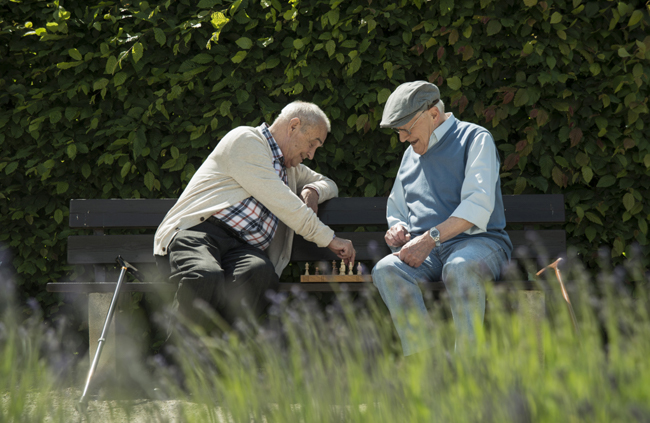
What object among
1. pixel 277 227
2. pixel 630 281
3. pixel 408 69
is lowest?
pixel 630 281

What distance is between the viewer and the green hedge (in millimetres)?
4133

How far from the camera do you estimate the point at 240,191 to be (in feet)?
12.0

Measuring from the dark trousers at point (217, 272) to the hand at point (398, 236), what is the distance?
2.21ft

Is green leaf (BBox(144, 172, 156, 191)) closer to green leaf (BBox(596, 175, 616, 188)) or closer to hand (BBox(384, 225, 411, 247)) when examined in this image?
hand (BBox(384, 225, 411, 247))

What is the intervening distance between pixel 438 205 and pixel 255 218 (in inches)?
41.4

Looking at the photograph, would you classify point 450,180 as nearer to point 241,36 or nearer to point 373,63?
point 373,63

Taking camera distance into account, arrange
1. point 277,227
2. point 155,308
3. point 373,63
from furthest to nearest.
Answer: point 155,308 → point 373,63 → point 277,227

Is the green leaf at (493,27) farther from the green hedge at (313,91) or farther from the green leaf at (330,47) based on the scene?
Answer: the green leaf at (330,47)

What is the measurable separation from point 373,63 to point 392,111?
37.3 inches

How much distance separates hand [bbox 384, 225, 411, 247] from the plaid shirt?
2.41ft

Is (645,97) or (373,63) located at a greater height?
(373,63)

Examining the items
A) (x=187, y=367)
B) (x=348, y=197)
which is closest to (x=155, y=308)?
(x=348, y=197)

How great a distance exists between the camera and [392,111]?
3.43 m

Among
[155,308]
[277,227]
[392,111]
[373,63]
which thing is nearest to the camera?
[392,111]
